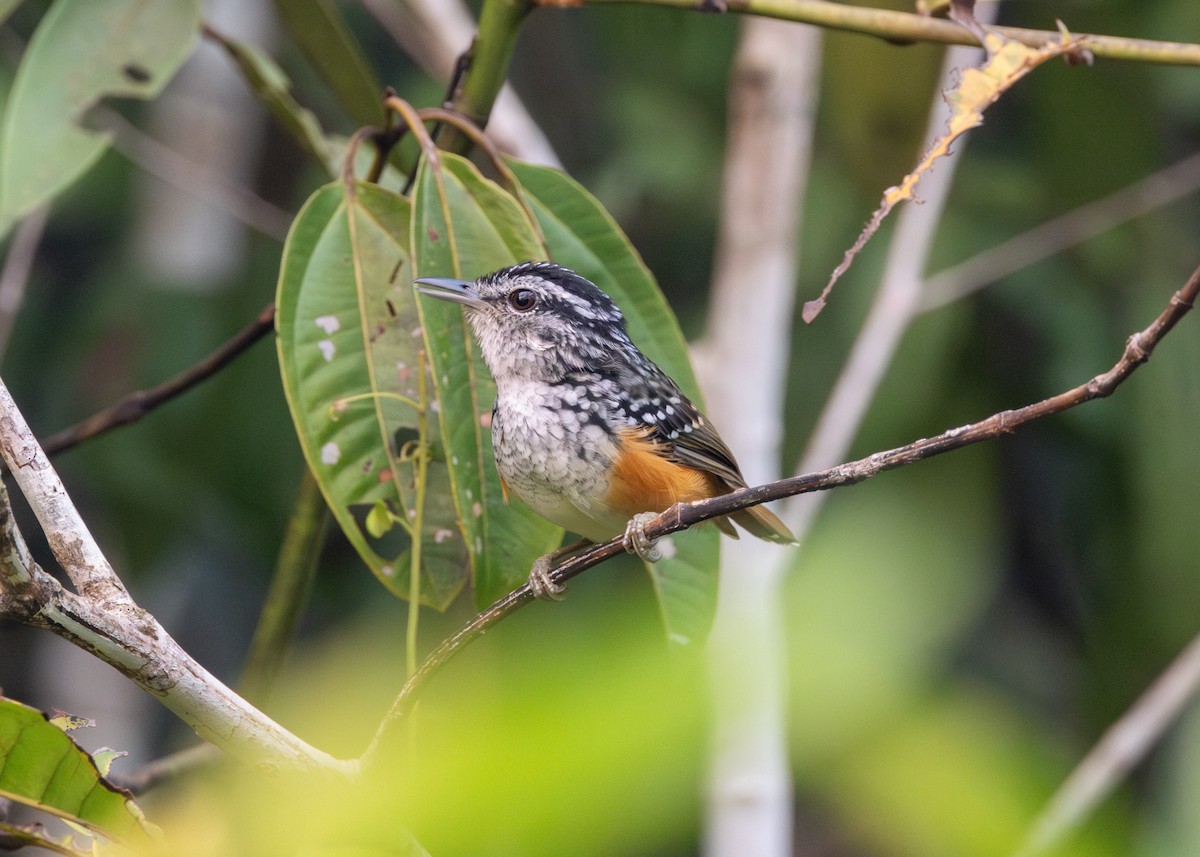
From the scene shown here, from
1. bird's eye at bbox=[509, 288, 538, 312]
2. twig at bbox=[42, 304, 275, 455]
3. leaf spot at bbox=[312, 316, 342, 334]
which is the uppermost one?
bird's eye at bbox=[509, 288, 538, 312]

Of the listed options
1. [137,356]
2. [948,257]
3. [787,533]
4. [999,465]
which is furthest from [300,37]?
[999,465]

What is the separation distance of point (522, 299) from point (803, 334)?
293 centimetres

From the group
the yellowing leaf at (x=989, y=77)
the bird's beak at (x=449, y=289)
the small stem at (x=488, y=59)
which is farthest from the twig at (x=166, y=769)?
the yellowing leaf at (x=989, y=77)

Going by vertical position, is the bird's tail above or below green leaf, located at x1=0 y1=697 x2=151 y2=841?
above

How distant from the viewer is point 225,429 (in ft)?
15.5

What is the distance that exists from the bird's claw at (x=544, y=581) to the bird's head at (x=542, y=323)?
47cm

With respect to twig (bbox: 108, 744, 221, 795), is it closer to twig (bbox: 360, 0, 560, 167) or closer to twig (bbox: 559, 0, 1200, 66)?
twig (bbox: 559, 0, 1200, 66)

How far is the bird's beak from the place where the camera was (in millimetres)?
2492

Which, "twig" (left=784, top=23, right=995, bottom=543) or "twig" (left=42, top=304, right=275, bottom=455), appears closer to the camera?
"twig" (left=42, top=304, right=275, bottom=455)

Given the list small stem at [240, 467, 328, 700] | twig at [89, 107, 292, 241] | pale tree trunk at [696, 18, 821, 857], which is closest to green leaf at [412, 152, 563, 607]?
small stem at [240, 467, 328, 700]

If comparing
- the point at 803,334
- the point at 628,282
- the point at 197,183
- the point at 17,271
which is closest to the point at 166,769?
the point at 628,282

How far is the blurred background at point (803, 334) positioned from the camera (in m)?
4.73

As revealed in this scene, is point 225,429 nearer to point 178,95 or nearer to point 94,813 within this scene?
point 178,95

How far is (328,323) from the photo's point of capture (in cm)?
246
